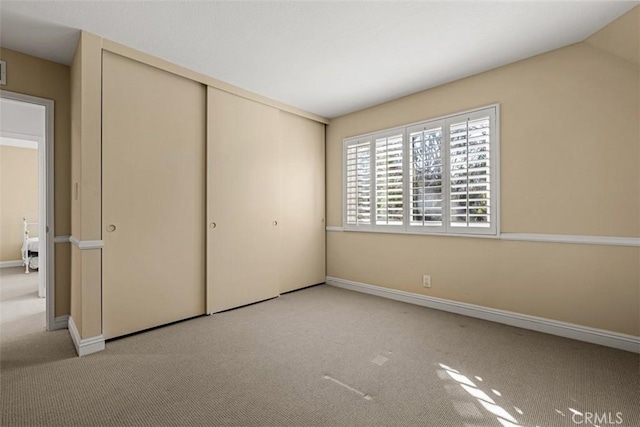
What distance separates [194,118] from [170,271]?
1.60 m

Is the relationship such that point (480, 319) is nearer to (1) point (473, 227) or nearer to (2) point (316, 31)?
(1) point (473, 227)

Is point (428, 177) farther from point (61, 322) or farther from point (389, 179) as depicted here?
point (61, 322)

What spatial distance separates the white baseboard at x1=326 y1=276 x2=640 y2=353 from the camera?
2.49 m

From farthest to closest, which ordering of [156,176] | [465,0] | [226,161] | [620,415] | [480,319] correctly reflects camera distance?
1. [226,161]
2. [480,319]
3. [156,176]
4. [465,0]
5. [620,415]

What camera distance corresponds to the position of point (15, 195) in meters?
6.55

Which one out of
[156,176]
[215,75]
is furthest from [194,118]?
[156,176]

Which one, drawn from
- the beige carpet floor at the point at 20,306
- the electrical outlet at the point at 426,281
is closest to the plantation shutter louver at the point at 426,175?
the electrical outlet at the point at 426,281

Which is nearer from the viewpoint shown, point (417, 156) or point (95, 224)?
point (95, 224)

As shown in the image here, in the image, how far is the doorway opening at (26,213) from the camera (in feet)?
9.88

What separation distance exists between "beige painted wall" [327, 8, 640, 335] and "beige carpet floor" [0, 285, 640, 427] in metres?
0.40

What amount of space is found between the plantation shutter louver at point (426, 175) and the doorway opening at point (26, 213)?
383 centimetres

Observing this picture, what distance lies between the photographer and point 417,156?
12.2ft

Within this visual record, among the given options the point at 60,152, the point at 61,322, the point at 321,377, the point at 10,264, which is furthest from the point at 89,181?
the point at 10,264

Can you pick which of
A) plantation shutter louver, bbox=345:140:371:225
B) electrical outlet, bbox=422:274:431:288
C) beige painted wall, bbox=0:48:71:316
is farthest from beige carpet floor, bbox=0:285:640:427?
plantation shutter louver, bbox=345:140:371:225
